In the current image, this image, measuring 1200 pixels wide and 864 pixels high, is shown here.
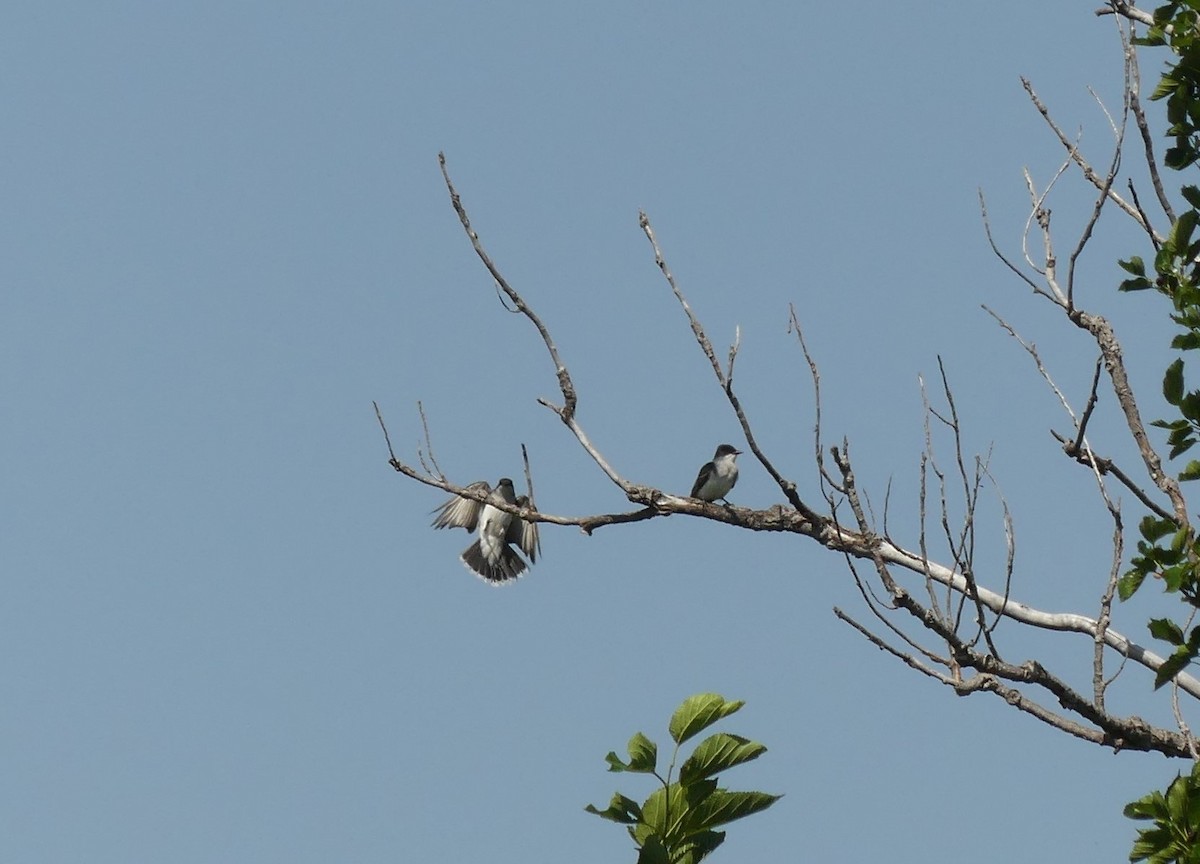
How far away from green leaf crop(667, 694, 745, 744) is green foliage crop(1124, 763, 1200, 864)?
5.05 ft

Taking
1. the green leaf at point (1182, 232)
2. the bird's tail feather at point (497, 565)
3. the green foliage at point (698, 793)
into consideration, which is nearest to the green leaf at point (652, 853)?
the green foliage at point (698, 793)

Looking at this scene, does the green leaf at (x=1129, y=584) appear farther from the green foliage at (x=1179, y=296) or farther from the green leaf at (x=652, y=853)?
the green leaf at (x=652, y=853)

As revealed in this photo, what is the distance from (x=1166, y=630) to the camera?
567 cm

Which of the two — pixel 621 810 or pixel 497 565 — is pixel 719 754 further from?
pixel 497 565

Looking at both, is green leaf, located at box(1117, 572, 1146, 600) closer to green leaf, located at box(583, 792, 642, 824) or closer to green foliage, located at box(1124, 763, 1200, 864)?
green foliage, located at box(1124, 763, 1200, 864)

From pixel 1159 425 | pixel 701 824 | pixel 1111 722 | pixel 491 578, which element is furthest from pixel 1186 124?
pixel 491 578

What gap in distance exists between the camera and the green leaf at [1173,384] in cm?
583

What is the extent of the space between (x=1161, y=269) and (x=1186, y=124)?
75 cm

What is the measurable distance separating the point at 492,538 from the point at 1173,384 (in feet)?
41.7

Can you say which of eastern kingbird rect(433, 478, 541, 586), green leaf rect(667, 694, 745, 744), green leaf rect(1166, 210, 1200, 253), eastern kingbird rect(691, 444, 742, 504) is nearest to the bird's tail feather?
eastern kingbird rect(433, 478, 541, 586)

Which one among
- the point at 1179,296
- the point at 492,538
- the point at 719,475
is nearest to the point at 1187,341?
the point at 1179,296

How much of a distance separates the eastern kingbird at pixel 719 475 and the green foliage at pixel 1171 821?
39.4 ft

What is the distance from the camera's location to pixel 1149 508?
269 inches

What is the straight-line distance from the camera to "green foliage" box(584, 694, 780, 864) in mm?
4230
